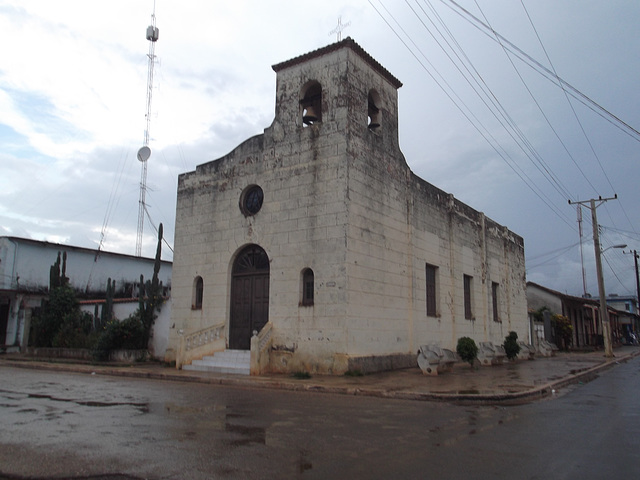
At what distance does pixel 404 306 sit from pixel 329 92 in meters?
7.50

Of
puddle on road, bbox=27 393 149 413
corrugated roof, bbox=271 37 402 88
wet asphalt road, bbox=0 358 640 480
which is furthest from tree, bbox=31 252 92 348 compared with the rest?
corrugated roof, bbox=271 37 402 88

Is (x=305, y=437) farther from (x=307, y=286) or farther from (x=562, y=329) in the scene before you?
(x=562, y=329)

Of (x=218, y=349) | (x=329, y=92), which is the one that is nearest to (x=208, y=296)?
(x=218, y=349)

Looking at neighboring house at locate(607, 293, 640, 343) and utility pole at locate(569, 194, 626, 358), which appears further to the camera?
neighboring house at locate(607, 293, 640, 343)

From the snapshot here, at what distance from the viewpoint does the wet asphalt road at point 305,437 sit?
498 cm

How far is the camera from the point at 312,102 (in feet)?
57.5

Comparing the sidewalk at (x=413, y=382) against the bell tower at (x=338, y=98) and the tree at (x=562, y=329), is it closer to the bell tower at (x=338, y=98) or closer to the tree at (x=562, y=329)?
the bell tower at (x=338, y=98)

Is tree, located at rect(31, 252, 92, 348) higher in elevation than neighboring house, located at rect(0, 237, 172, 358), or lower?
lower

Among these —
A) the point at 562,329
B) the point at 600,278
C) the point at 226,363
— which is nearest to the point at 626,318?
the point at 562,329

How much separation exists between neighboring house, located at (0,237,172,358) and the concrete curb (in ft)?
16.7

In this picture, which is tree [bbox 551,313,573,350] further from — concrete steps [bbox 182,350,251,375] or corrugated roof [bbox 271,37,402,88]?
concrete steps [bbox 182,350,251,375]

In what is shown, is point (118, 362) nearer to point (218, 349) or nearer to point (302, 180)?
point (218, 349)

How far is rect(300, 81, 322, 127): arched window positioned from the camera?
17.2 m

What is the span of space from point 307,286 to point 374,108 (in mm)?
6728
